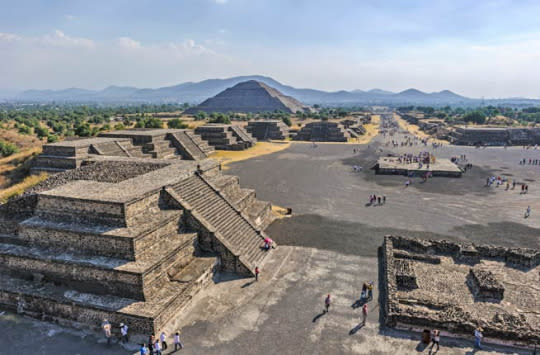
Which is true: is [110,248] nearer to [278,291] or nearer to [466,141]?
[278,291]

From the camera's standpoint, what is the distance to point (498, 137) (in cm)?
6712

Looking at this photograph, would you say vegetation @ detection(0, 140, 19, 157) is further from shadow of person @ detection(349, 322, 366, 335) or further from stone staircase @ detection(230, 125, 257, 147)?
shadow of person @ detection(349, 322, 366, 335)

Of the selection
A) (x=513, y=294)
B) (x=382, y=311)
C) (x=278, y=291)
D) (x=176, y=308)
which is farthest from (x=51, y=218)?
(x=513, y=294)

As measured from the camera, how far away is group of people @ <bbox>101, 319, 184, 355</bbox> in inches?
Result: 392

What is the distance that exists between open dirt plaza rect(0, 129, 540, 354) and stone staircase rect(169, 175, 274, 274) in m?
0.91

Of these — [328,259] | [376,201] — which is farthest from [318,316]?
[376,201]

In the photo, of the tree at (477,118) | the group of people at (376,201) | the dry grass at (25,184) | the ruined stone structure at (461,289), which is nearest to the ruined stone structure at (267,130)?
the group of people at (376,201)

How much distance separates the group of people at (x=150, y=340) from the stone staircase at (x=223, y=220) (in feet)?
15.4

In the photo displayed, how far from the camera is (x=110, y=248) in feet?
39.5

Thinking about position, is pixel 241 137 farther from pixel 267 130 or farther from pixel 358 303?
pixel 358 303

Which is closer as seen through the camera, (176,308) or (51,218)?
(176,308)

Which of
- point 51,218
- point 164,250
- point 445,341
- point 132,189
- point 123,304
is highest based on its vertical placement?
point 132,189

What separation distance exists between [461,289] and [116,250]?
1405 centimetres

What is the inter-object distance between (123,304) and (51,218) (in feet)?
17.3
